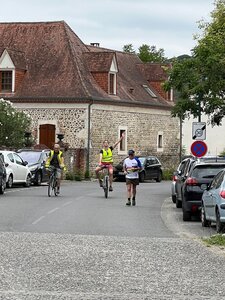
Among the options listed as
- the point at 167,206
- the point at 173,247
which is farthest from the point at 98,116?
the point at 173,247

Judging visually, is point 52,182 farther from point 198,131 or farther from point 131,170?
point 198,131

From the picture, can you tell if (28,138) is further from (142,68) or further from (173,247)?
(173,247)

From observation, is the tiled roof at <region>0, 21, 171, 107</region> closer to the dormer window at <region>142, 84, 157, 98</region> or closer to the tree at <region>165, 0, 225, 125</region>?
the dormer window at <region>142, 84, 157, 98</region>

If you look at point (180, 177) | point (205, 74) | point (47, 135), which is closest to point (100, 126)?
point (47, 135)

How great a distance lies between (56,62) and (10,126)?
10.4m

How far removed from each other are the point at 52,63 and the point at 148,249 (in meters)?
42.3

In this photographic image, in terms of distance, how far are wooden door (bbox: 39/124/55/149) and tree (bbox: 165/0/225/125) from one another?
69.5ft

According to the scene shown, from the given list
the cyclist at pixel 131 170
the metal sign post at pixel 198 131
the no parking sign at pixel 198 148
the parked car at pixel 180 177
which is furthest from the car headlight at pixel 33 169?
the cyclist at pixel 131 170

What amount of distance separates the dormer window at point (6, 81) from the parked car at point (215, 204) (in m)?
36.1

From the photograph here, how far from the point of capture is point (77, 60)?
57.3m

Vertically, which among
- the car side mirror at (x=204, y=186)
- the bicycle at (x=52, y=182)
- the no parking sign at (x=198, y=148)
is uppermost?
the no parking sign at (x=198, y=148)

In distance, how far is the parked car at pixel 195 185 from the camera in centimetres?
2425

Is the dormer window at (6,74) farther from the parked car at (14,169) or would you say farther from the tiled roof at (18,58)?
the parked car at (14,169)

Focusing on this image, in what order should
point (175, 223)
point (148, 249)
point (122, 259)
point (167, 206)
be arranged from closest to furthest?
point (122, 259)
point (148, 249)
point (175, 223)
point (167, 206)
